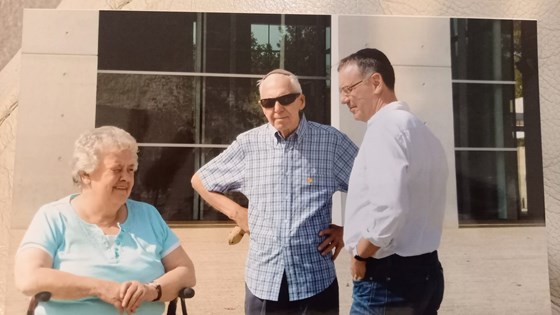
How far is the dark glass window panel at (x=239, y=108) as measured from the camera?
5.97 feet

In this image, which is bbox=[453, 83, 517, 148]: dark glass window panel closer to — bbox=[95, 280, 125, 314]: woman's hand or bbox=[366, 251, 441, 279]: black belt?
bbox=[366, 251, 441, 279]: black belt

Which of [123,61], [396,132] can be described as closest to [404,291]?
[396,132]

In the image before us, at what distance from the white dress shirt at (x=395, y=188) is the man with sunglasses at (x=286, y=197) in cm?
9

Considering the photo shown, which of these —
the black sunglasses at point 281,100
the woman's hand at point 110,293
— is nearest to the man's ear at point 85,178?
the woman's hand at point 110,293

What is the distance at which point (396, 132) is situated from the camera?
5.57 feet

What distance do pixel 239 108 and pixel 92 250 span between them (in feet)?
2.26

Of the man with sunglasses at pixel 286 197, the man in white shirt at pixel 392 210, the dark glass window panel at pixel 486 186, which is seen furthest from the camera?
the dark glass window panel at pixel 486 186

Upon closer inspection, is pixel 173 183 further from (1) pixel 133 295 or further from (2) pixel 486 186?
(2) pixel 486 186

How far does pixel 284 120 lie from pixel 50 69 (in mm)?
854

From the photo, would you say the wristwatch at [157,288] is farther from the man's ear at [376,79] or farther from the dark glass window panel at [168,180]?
the man's ear at [376,79]

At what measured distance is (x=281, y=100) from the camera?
1.82 m

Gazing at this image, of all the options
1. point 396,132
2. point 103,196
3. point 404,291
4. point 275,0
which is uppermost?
point 275,0

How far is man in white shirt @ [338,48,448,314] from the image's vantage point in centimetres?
165

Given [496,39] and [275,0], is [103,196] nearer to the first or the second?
[275,0]
